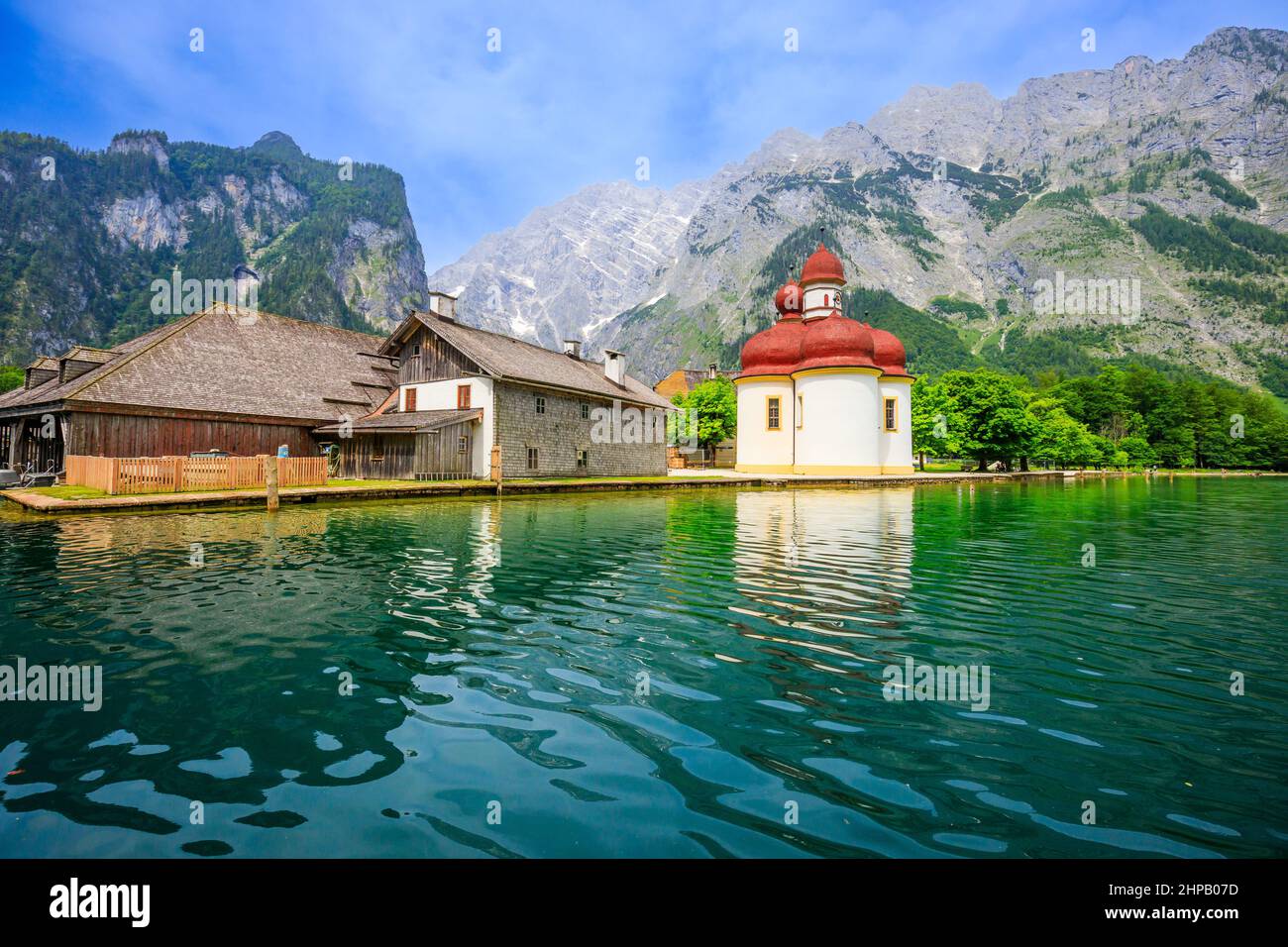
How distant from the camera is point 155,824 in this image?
3627mm

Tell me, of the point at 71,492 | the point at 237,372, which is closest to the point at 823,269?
the point at 237,372

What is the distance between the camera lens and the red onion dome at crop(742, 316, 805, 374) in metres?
52.8

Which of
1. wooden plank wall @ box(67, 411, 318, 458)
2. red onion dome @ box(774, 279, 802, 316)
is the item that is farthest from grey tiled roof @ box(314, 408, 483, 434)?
red onion dome @ box(774, 279, 802, 316)

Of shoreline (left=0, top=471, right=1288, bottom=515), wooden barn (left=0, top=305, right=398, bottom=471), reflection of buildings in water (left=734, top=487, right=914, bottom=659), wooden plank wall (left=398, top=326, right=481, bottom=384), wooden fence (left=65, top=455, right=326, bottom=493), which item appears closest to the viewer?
reflection of buildings in water (left=734, top=487, right=914, bottom=659)

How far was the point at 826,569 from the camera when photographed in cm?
1188

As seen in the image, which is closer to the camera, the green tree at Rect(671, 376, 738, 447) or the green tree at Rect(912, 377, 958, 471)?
the green tree at Rect(912, 377, 958, 471)

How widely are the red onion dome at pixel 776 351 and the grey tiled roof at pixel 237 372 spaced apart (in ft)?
98.6

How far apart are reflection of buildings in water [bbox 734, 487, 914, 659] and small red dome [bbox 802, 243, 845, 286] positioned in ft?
119

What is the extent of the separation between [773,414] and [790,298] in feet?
38.8

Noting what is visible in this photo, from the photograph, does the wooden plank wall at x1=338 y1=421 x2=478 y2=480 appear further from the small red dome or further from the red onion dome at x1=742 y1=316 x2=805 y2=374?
the small red dome

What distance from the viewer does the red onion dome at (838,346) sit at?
49.4 m

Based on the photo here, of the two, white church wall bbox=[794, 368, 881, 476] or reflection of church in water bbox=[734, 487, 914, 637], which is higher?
white church wall bbox=[794, 368, 881, 476]
